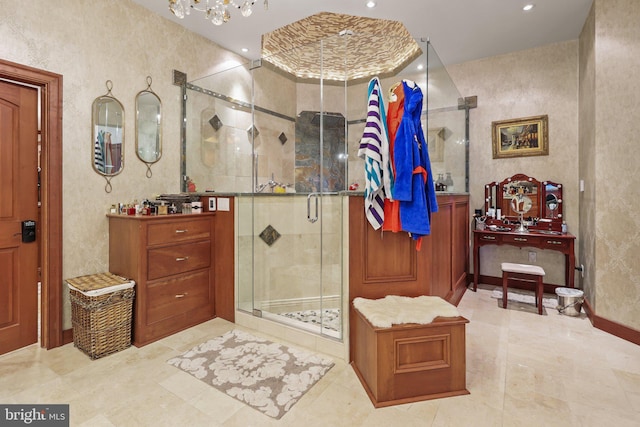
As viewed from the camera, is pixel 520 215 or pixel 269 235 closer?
pixel 269 235

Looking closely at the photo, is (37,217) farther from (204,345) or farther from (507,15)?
(507,15)

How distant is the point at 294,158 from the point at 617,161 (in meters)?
2.86

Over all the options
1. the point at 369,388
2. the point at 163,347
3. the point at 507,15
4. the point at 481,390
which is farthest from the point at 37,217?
the point at 507,15

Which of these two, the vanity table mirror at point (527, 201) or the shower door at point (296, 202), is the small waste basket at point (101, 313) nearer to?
the shower door at point (296, 202)

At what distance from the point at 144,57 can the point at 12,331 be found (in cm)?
252

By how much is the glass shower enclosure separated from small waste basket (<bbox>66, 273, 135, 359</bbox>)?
2.97ft

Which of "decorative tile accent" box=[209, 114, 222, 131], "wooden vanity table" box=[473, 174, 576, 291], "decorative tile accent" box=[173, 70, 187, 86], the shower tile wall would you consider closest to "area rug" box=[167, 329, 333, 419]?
the shower tile wall

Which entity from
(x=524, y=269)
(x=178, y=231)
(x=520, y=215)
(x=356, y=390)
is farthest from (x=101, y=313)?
(x=520, y=215)

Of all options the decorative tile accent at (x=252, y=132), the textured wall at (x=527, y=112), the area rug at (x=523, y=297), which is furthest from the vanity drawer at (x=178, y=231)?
the textured wall at (x=527, y=112)

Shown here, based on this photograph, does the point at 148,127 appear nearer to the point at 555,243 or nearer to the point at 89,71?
the point at 89,71

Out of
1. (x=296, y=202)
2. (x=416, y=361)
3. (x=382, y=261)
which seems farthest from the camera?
(x=296, y=202)

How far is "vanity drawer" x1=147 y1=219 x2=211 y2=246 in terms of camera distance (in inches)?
100

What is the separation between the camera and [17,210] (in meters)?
2.39

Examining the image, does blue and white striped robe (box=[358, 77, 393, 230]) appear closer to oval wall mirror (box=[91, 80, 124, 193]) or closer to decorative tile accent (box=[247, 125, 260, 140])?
decorative tile accent (box=[247, 125, 260, 140])
